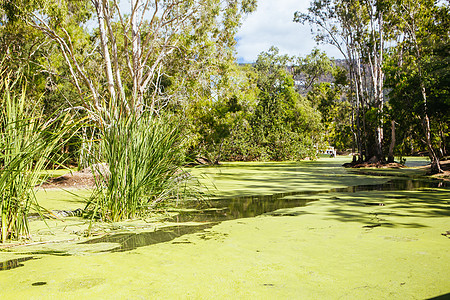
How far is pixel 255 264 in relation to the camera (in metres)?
1.96

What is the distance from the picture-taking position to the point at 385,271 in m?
1.79

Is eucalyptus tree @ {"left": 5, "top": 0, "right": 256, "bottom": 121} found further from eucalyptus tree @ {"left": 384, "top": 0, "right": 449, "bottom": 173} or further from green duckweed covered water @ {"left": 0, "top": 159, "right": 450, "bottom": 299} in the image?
eucalyptus tree @ {"left": 384, "top": 0, "right": 449, "bottom": 173}

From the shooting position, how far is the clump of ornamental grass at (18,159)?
217cm

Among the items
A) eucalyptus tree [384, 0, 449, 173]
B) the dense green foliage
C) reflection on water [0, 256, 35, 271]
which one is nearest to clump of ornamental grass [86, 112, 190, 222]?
the dense green foliage

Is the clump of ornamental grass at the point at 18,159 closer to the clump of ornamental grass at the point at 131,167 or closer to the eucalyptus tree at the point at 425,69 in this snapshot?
the clump of ornamental grass at the point at 131,167

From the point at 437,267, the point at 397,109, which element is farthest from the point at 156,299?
the point at 397,109

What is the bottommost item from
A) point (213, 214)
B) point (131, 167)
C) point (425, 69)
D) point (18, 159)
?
point (213, 214)

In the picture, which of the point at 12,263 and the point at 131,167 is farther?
the point at 131,167

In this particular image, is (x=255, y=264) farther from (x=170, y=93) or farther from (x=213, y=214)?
(x=170, y=93)

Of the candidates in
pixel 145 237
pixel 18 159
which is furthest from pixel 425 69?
pixel 18 159

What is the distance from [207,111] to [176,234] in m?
12.6

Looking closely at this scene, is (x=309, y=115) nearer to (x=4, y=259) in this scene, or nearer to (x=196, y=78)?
(x=196, y=78)

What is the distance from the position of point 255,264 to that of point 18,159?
1.50 meters

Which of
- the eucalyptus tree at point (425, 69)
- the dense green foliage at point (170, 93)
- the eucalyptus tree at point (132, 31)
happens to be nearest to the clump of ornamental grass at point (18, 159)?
the dense green foliage at point (170, 93)
